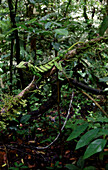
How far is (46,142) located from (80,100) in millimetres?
1330

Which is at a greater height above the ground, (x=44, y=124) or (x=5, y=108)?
(x=5, y=108)

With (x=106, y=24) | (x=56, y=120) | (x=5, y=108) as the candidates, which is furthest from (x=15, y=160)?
(x=106, y=24)

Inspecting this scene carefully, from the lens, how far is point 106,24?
1.93ft

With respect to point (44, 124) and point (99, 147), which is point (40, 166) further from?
point (99, 147)

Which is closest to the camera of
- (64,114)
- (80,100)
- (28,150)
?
(28,150)

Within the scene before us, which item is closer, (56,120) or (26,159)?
(26,159)

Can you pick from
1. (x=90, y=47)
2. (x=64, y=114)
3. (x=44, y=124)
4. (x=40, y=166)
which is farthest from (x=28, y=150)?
(x=90, y=47)

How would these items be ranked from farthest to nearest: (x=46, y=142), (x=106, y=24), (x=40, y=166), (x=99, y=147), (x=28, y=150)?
1. (x=46, y=142)
2. (x=28, y=150)
3. (x=40, y=166)
4. (x=99, y=147)
5. (x=106, y=24)

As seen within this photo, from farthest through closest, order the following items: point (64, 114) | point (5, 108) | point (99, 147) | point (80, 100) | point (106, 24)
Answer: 1. point (80, 100)
2. point (64, 114)
3. point (5, 108)
4. point (99, 147)
5. point (106, 24)

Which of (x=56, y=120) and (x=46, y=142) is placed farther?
(x=56, y=120)

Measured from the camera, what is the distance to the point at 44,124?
226 cm

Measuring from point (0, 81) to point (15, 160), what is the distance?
1.24 metres

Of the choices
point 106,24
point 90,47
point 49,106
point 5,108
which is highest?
point 106,24

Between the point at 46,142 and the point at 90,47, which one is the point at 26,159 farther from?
the point at 90,47
